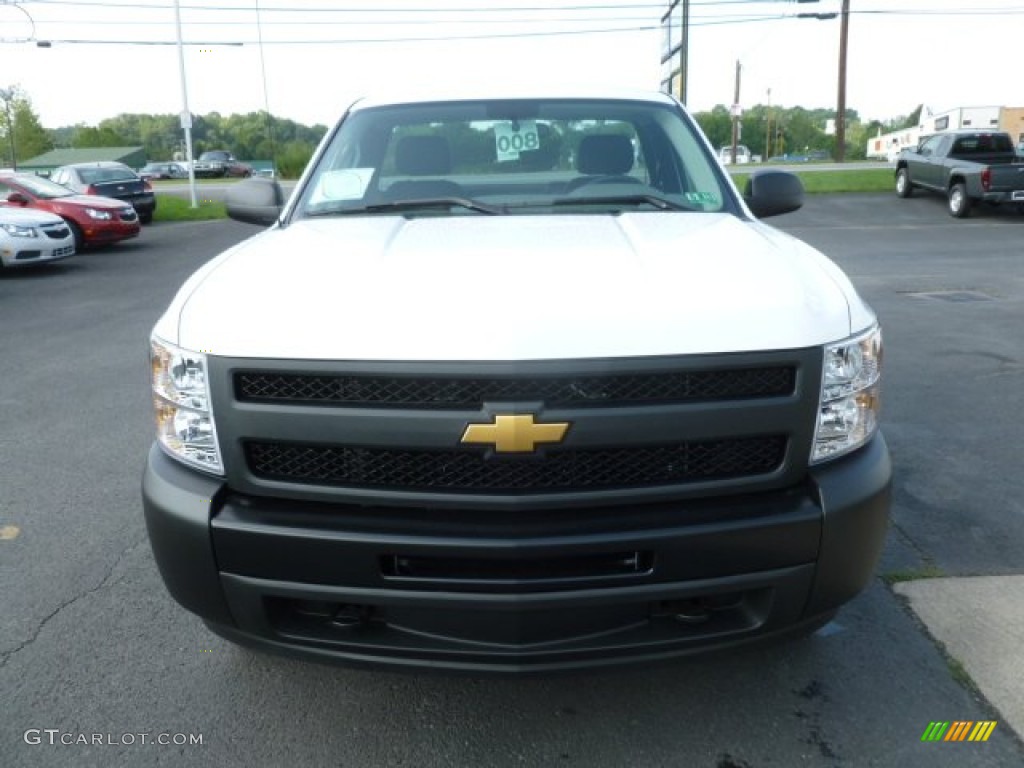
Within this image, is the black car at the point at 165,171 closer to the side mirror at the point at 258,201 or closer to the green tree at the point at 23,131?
the green tree at the point at 23,131

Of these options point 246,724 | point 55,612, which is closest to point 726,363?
point 246,724

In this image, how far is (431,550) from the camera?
6.82 ft

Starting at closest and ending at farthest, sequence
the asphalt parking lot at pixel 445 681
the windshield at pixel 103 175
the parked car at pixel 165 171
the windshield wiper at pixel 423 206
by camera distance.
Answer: the asphalt parking lot at pixel 445 681, the windshield wiper at pixel 423 206, the windshield at pixel 103 175, the parked car at pixel 165 171

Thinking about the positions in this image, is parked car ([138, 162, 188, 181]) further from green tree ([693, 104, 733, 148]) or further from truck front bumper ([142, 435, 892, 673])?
green tree ([693, 104, 733, 148])

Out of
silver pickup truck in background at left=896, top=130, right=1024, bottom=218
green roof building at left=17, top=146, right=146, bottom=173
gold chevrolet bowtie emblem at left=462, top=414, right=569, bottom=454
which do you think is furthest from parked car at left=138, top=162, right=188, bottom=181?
gold chevrolet bowtie emblem at left=462, top=414, right=569, bottom=454

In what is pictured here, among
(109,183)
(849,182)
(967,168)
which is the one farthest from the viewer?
(849,182)

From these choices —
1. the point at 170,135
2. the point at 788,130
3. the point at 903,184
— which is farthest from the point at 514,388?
the point at 788,130

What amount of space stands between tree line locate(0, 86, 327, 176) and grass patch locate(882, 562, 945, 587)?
1206 inches

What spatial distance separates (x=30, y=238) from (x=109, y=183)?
812 centimetres

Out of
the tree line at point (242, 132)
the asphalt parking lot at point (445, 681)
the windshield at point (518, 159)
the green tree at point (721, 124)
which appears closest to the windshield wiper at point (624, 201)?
the windshield at point (518, 159)

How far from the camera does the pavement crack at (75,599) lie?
2984 millimetres

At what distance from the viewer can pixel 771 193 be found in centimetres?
378

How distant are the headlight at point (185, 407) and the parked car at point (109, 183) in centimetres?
1943

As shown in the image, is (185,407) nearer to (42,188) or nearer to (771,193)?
(771,193)
